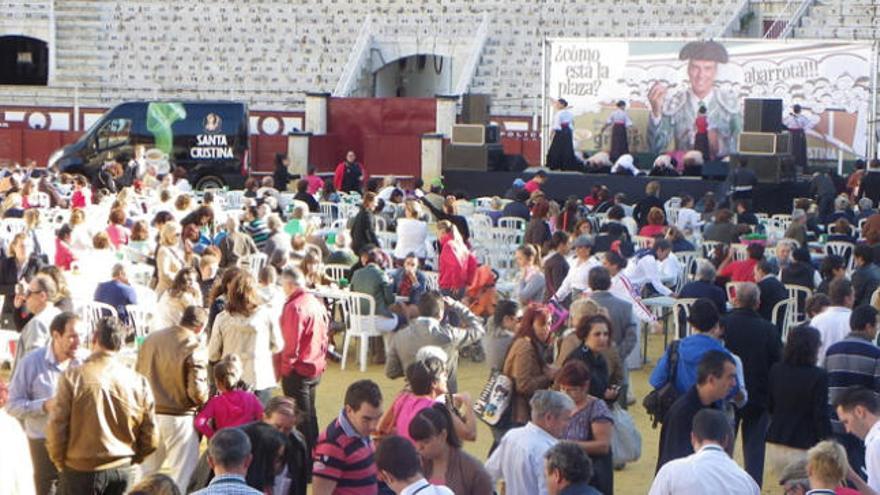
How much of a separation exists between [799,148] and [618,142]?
11.0ft

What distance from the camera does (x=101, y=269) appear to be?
15633 millimetres

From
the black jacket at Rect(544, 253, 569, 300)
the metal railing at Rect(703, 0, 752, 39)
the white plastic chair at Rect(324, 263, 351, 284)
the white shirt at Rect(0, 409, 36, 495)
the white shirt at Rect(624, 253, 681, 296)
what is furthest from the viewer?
the metal railing at Rect(703, 0, 752, 39)

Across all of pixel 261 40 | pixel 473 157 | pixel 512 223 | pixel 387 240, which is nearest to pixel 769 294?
pixel 387 240

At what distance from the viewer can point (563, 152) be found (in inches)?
1261

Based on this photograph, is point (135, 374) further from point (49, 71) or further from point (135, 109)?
point (49, 71)

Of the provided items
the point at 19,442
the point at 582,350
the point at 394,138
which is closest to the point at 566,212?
the point at 582,350

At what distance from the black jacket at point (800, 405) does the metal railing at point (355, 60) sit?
3212cm

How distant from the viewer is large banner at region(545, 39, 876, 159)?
3275 centimetres

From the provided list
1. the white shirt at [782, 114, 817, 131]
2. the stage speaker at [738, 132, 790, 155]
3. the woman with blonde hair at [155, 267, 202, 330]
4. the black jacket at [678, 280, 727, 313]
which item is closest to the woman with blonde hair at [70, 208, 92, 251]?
the woman with blonde hair at [155, 267, 202, 330]

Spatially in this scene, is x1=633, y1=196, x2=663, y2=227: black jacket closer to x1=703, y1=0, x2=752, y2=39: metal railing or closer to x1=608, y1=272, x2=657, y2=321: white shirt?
x1=608, y1=272, x2=657, y2=321: white shirt

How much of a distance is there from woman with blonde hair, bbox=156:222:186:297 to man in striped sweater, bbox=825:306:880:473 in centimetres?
607

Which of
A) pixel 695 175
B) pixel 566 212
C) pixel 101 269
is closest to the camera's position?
pixel 101 269

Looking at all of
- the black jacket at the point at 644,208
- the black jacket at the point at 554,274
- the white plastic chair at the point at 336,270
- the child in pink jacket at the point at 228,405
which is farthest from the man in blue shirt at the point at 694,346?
the black jacket at the point at 644,208

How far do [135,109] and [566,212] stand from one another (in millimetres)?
15434
